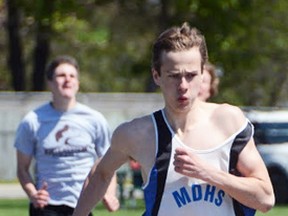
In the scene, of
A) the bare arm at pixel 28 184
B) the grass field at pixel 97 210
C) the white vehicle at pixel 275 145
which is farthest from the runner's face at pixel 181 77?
the white vehicle at pixel 275 145

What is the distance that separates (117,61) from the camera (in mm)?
54281

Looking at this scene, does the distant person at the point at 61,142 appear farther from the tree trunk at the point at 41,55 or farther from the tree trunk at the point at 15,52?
the tree trunk at the point at 15,52

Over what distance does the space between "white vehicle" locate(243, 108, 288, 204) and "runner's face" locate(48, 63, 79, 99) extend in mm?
15220

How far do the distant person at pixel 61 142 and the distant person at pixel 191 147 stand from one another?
13.0ft

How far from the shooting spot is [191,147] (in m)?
5.10

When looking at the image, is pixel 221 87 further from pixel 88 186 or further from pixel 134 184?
pixel 88 186

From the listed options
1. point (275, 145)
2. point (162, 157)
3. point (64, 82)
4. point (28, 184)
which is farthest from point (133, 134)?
point (275, 145)

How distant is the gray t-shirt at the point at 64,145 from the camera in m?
9.20

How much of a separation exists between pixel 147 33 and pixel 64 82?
25532 millimetres

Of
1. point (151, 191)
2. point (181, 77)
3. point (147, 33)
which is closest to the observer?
point (181, 77)

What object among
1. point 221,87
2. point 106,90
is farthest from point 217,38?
point 106,90

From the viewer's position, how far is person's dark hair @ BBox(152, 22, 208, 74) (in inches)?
199

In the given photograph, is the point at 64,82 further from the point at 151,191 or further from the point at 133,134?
the point at 151,191

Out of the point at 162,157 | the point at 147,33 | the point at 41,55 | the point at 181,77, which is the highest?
the point at 181,77
